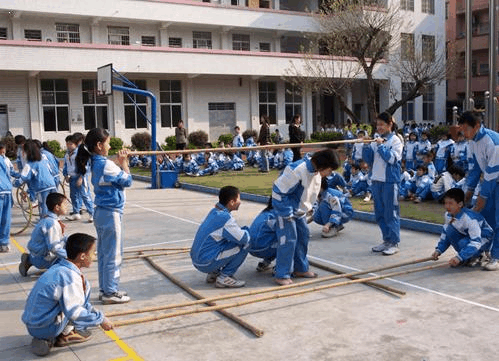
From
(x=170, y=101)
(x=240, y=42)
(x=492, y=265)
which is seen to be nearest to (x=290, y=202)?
(x=492, y=265)

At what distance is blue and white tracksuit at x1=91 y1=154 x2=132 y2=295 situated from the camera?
5.70 metres

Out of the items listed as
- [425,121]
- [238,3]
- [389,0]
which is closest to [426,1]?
[389,0]

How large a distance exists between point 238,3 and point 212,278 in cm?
3121

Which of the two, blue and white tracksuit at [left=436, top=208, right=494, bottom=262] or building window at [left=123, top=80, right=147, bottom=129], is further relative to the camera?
building window at [left=123, top=80, right=147, bottom=129]

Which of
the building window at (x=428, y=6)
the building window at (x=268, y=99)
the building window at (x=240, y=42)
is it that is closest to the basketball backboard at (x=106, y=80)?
the building window at (x=268, y=99)

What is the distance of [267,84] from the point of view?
34562 millimetres

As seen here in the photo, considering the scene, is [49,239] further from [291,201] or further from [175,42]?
[175,42]

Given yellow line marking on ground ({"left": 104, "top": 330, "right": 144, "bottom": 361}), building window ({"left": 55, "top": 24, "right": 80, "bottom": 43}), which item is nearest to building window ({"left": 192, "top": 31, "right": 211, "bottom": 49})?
building window ({"left": 55, "top": 24, "right": 80, "bottom": 43})

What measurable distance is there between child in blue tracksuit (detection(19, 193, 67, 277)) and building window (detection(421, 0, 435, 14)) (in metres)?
36.8

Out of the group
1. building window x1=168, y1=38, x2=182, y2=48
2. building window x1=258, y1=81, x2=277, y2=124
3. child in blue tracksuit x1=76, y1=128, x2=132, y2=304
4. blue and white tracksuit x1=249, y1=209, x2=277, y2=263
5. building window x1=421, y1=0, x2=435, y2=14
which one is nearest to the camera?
child in blue tracksuit x1=76, y1=128, x2=132, y2=304

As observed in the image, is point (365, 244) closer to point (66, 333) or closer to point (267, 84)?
point (66, 333)

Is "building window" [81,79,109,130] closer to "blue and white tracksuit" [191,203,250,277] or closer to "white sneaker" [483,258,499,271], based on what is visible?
"blue and white tracksuit" [191,203,250,277]

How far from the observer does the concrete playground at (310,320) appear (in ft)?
14.5

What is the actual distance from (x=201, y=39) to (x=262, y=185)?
2037 centimetres
